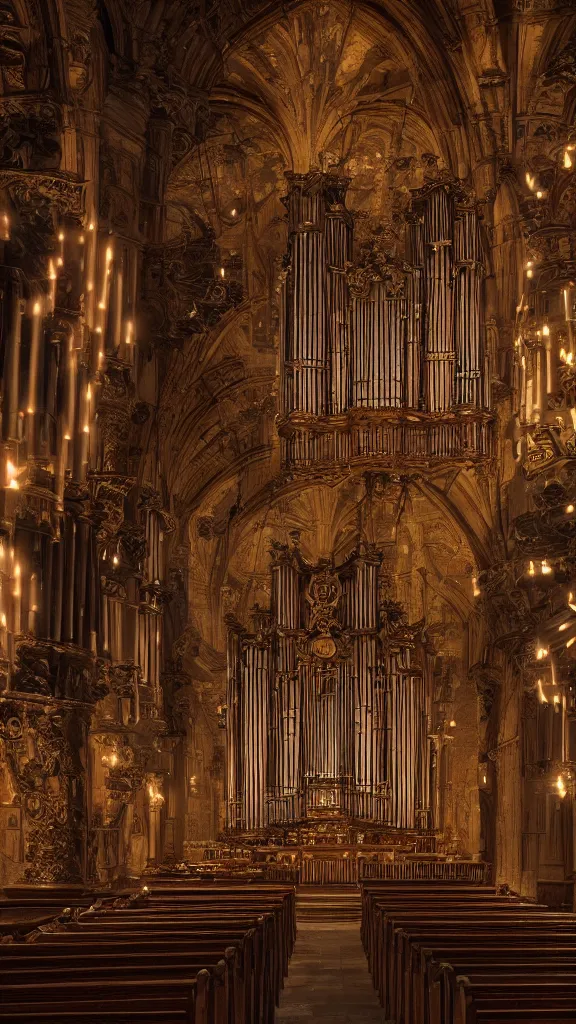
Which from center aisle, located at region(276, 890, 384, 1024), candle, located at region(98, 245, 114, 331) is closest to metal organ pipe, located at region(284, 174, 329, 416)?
candle, located at region(98, 245, 114, 331)

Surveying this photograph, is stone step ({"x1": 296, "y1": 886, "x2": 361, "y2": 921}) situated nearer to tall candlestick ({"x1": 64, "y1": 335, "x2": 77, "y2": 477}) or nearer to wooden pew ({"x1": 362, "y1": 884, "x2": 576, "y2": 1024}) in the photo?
wooden pew ({"x1": 362, "y1": 884, "x2": 576, "y2": 1024})

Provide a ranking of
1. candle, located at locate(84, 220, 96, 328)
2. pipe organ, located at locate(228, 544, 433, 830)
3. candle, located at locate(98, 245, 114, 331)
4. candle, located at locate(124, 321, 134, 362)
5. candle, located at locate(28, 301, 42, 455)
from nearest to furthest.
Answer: candle, located at locate(28, 301, 42, 455) → candle, located at locate(84, 220, 96, 328) → candle, located at locate(98, 245, 114, 331) → candle, located at locate(124, 321, 134, 362) → pipe organ, located at locate(228, 544, 433, 830)

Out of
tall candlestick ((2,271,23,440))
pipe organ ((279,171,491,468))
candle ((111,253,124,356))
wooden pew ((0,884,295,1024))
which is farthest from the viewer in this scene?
pipe organ ((279,171,491,468))

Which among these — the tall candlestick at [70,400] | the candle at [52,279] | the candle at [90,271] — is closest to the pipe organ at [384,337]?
the candle at [90,271]

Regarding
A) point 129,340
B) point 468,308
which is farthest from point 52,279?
point 468,308

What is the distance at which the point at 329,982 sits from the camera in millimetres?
13953

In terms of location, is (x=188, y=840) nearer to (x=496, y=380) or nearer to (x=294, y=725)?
(x=294, y=725)

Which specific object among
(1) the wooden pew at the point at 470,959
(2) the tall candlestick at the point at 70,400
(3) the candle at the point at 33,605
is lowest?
(1) the wooden pew at the point at 470,959

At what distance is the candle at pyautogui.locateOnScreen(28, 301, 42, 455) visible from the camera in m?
15.3

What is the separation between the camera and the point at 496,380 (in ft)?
85.6

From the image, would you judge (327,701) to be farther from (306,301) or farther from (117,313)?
(117,313)

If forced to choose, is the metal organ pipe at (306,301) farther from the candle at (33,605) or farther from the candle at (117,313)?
the candle at (33,605)

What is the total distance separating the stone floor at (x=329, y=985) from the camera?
11500mm

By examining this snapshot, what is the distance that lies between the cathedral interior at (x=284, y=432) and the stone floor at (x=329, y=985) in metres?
0.34
